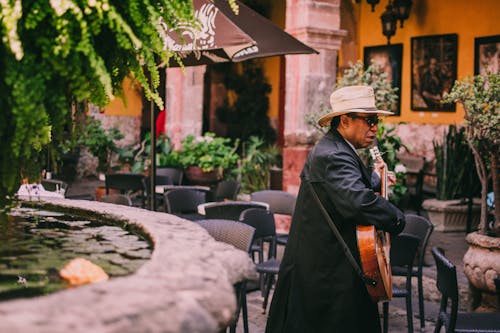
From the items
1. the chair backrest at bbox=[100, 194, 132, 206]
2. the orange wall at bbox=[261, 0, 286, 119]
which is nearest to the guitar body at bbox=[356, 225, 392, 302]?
the chair backrest at bbox=[100, 194, 132, 206]

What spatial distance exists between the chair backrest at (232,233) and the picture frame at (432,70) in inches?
315

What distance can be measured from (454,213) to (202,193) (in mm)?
4005

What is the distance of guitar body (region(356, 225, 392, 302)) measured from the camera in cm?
384

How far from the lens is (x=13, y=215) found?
147 inches

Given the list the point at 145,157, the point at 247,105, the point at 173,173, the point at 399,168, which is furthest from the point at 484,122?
the point at 247,105

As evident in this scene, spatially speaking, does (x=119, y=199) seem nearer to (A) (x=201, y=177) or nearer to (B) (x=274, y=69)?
(A) (x=201, y=177)

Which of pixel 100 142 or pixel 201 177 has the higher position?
pixel 100 142

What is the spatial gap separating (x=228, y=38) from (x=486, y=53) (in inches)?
286

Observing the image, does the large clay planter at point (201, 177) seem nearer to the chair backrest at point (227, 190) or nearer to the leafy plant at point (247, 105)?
the chair backrest at point (227, 190)

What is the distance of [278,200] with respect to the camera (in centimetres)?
744

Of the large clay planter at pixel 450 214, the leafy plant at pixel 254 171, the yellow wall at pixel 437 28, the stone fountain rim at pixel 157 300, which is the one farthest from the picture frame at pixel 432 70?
the stone fountain rim at pixel 157 300

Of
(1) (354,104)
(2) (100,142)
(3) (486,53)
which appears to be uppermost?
(3) (486,53)

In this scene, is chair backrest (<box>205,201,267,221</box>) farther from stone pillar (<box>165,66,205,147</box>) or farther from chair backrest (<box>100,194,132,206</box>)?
stone pillar (<box>165,66,205,147</box>)

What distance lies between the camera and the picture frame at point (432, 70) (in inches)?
490
